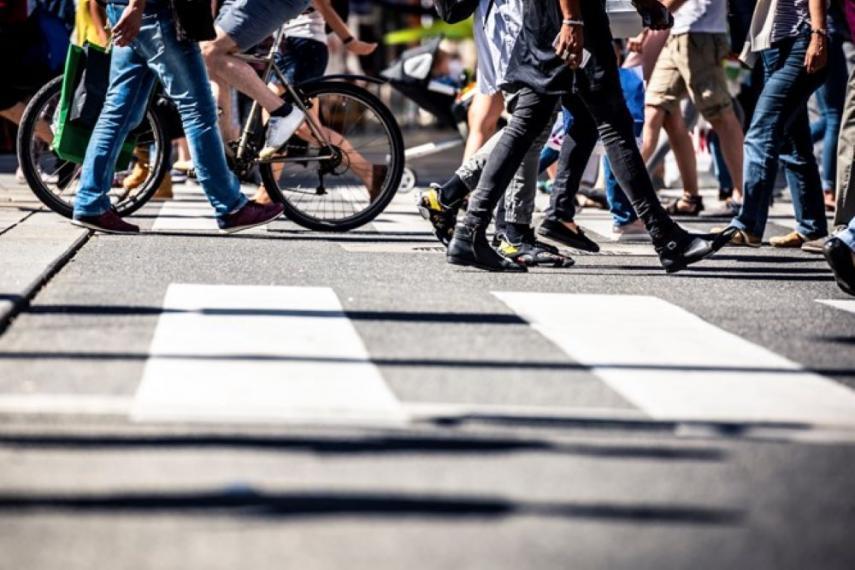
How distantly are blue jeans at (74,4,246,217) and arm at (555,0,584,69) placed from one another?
71.8 inches

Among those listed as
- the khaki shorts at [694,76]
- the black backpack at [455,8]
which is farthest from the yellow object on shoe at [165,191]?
the black backpack at [455,8]

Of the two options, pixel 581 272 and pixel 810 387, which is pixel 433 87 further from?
pixel 810 387

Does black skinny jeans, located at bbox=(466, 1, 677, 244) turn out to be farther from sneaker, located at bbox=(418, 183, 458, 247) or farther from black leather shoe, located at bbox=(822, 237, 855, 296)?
black leather shoe, located at bbox=(822, 237, 855, 296)

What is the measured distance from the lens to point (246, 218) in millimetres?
8273

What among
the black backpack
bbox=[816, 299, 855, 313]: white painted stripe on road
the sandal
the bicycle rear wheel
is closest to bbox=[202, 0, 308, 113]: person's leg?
the bicycle rear wheel

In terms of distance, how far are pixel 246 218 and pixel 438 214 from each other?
0.98 meters

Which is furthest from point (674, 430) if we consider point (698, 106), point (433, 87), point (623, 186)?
point (433, 87)

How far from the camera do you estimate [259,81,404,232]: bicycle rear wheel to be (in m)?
8.88

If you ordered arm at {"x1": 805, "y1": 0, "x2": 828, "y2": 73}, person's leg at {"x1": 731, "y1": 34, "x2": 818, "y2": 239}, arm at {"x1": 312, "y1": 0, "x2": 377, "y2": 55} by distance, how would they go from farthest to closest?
arm at {"x1": 312, "y1": 0, "x2": 377, "y2": 55}, person's leg at {"x1": 731, "y1": 34, "x2": 818, "y2": 239}, arm at {"x1": 805, "y1": 0, "x2": 828, "y2": 73}

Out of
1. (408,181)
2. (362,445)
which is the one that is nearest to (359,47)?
(408,181)

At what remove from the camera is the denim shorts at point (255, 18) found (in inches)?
341

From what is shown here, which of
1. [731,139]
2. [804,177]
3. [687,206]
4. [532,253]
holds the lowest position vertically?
[687,206]

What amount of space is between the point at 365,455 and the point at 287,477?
0.27 meters

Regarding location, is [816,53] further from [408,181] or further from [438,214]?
[408,181]
